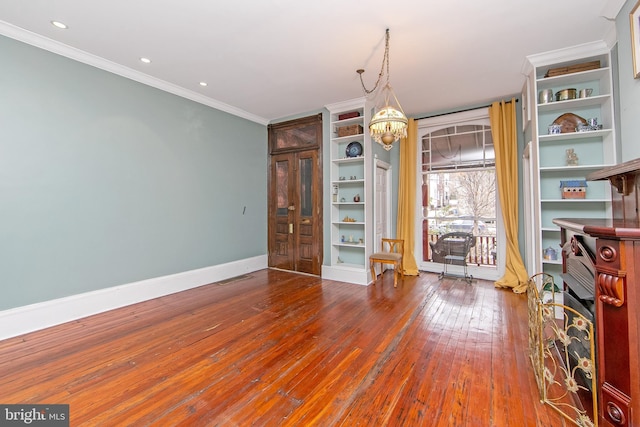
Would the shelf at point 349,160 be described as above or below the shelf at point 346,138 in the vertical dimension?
below

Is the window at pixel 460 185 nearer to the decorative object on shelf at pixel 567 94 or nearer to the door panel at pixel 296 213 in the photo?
the decorative object on shelf at pixel 567 94

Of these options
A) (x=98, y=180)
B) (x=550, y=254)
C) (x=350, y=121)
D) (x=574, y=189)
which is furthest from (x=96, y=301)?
(x=574, y=189)

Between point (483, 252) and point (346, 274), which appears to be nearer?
point (346, 274)

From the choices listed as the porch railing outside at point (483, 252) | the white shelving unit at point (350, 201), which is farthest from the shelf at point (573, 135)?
the white shelving unit at point (350, 201)

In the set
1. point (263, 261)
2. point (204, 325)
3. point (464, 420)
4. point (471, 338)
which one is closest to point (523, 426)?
point (464, 420)

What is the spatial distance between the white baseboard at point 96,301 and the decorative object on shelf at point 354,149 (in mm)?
3043

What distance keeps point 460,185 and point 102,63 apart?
5804mm

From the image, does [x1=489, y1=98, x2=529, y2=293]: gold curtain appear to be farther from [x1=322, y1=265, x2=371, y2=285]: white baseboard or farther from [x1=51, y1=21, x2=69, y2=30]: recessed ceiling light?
[x1=51, y1=21, x2=69, y2=30]: recessed ceiling light

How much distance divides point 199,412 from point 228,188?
375 centimetres

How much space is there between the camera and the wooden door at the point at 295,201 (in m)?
5.08

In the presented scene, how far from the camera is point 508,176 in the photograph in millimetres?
4344

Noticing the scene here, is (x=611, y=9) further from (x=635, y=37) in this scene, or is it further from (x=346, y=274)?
(x=346, y=274)

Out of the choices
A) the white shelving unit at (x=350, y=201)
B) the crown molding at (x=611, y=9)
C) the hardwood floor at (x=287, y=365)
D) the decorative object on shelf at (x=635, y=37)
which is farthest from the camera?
the white shelving unit at (x=350, y=201)

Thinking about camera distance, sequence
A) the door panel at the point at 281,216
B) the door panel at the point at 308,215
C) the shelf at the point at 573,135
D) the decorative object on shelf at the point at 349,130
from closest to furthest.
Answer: the shelf at the point at 573,135 < the decorative object on shelf at the point at 349,130 < the door panel at the point at 308,215 < the door panel at the point at 281,216
